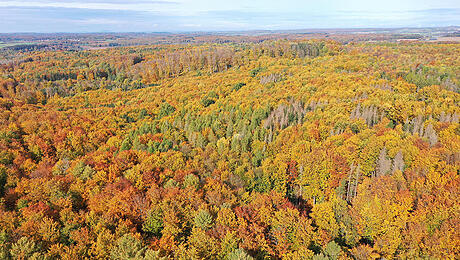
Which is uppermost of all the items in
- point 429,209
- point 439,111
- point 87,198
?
point 439,111

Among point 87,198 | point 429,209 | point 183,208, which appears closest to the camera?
point 429,209

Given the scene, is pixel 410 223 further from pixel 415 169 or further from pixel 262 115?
pixel 262 115

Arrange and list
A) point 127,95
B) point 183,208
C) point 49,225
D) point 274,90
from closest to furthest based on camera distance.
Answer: point 49,225 < point 183,208 < point 274,90 < point 127,95

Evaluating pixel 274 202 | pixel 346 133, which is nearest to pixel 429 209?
pixel 274 202

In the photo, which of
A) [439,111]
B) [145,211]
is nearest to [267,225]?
[145,211]

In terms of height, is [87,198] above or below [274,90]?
below

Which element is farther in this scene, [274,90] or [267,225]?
[274,90]
